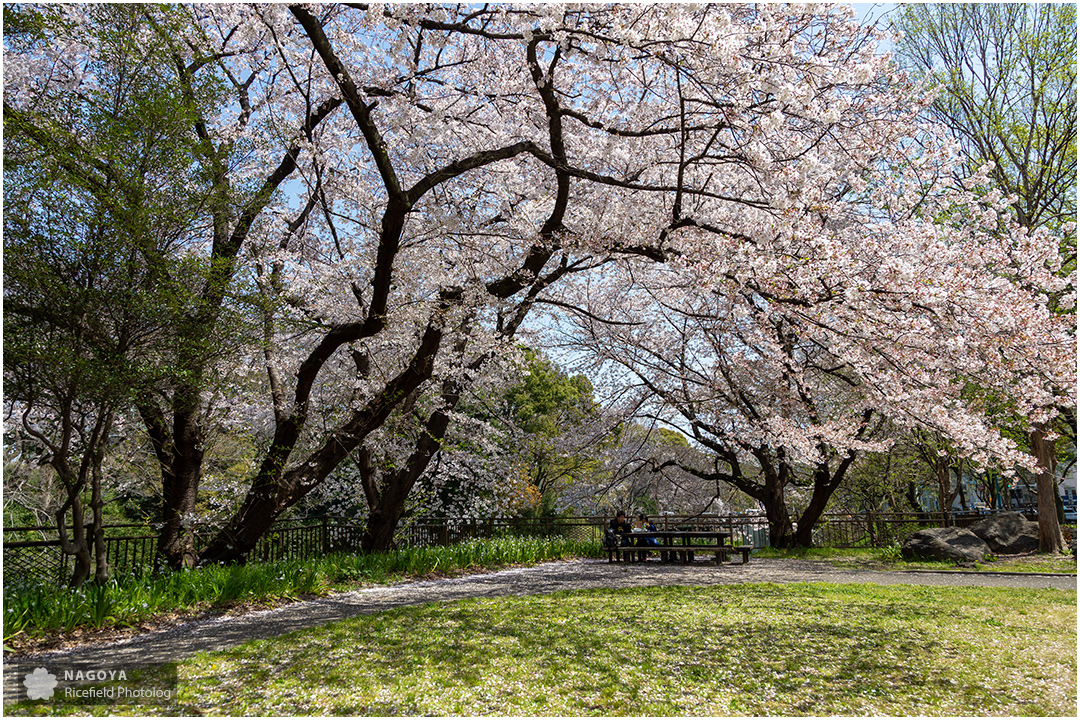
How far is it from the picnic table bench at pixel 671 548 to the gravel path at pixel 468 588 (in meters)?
0.34

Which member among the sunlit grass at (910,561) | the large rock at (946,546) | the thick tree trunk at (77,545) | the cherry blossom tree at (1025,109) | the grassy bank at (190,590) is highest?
the cherry blossom tree at (1025,109)

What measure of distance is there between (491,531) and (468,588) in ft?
22.7

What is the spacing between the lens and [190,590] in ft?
21.6

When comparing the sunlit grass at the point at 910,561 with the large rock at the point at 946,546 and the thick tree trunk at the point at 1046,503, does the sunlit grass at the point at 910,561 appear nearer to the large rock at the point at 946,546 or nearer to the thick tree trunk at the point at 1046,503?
the large rock at the point at 946,546

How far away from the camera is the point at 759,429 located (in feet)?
41.7

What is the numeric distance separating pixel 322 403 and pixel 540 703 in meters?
8.71

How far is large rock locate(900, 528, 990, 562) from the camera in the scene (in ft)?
37.2

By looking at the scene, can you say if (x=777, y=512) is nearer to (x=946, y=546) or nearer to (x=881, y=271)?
(x=946, y=546)

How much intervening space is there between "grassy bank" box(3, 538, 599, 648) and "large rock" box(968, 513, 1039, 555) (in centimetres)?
1046

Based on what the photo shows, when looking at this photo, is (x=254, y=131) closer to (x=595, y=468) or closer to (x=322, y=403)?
(x=322, y=403)

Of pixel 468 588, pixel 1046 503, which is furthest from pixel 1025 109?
pixel 468 588

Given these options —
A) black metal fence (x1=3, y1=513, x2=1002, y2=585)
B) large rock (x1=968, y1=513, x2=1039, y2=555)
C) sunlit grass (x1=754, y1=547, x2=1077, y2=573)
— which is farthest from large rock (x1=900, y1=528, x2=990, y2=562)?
black metal fence (x1=3, y1=513, x2=1002, y2=585)

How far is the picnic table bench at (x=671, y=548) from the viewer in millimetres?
12289

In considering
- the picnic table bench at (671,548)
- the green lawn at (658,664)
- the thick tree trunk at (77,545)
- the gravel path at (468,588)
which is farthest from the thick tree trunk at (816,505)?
the thick tree trunk at (77,545)
